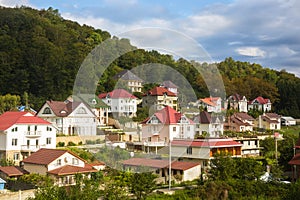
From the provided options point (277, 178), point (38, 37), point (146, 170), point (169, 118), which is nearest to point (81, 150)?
point (146, 170)

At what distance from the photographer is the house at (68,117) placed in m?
20.5

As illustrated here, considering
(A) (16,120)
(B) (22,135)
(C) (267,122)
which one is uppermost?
(A) (16,120)

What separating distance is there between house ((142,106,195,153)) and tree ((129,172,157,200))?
166 cm

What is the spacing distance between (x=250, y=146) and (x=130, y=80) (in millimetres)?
12599

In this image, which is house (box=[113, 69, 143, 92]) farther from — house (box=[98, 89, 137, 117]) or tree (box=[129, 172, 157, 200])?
tree (box=[129, 172, 157, 200])

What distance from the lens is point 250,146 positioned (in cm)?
2309

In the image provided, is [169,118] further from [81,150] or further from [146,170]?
[81,150]

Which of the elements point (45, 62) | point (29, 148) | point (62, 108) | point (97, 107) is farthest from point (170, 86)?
point (45, 62)

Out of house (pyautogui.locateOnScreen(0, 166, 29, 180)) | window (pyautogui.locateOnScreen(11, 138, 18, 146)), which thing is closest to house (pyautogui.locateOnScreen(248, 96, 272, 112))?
window (pyautogui.locateOnScreen(11, 138, 18, 146))

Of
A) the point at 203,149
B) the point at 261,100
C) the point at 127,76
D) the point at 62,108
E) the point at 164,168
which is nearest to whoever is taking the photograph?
the point at 127,76

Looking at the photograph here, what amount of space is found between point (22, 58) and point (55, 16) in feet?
66.4

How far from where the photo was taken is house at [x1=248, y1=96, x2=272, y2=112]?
1615 inches

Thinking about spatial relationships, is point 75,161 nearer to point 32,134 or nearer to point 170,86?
point 32,134

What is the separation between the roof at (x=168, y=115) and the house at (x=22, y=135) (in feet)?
24.1
